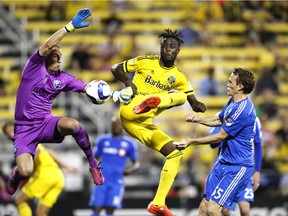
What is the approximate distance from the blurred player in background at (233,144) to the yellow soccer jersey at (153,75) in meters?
0.70

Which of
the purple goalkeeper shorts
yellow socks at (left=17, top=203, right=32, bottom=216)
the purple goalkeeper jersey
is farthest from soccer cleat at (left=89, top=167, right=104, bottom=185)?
yellow socks at (left=17, top=203, right=32, bottom=216)

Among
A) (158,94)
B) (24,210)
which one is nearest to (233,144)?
(158,94)

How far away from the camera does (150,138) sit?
1184 cm

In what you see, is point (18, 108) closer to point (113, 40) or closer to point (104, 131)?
point (104, 131)

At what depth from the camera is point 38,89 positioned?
463 inches

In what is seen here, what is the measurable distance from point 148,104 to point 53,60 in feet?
4.84

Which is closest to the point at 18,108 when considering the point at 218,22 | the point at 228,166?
the point at 228,166

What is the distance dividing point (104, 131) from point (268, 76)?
163 inches

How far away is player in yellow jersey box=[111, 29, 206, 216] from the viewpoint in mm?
11680

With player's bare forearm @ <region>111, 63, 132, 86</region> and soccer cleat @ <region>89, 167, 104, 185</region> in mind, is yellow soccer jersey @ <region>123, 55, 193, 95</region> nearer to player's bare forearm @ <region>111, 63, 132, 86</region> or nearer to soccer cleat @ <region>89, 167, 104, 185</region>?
player's bare forearm @ <region>111, 63, 132, 86</region>

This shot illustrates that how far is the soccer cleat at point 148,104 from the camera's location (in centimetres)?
1133

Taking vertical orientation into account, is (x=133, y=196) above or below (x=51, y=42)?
below

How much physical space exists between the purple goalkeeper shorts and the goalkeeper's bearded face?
655mm

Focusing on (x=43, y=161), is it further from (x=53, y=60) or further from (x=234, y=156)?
(x=234, y=156)
